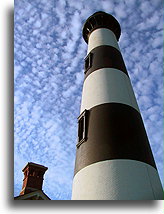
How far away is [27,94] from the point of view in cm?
346

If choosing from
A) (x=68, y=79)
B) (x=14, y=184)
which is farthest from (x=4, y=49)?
(x=68, y=79)

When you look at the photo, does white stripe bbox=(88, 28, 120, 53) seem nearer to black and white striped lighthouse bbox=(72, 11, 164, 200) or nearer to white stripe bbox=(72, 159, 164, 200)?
black and white striped lighthouse bbox=(72, 11, 164, 200)

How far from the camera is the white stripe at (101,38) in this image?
208 inches

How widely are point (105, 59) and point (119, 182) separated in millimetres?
2837

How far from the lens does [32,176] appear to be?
274 inches

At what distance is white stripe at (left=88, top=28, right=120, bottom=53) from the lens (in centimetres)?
527

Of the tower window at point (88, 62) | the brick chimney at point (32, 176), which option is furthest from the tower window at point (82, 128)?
the brick chimney at point (32, 176)

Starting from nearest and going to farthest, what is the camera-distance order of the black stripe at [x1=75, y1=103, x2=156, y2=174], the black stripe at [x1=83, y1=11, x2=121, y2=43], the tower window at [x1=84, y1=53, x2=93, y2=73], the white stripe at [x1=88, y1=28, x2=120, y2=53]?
the black stripe at [x1=75, y1=103, x2=156, y2=174] → the tower window at [x1=84, y1=53, x2=93, y2=73] → the white stripe at [x1=88, y1=28, x2=120, y2=53] → the black stripe at [x1=83, y1=11, x2=121, y2=43]

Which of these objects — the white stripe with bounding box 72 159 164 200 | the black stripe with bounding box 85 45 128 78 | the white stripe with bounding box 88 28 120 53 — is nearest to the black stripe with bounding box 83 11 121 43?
the white stripe with bounding box 88 28 120 53

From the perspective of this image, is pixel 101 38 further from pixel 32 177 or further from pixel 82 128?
pixel 32 177

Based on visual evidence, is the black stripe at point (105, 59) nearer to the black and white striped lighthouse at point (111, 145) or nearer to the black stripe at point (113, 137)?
the black and white striped lighthouse at point (111, 145)

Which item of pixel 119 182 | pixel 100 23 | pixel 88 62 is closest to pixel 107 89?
pixel 88 62

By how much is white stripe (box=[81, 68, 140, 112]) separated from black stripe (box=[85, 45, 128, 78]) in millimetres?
169

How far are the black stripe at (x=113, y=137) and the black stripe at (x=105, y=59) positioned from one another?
1.21 m
